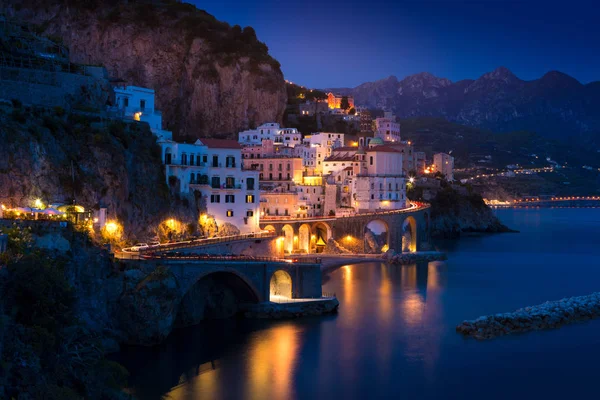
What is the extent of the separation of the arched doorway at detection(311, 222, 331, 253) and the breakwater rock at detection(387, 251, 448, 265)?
7095mm

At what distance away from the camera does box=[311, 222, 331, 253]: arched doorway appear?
230 feet

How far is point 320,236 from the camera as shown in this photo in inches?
2822

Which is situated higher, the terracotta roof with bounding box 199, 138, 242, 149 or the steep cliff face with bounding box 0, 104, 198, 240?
the terracotta roof with bounding box 199, 138, 242, 149

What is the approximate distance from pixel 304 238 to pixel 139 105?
75.5 feet

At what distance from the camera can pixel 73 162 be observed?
37969 millimetres

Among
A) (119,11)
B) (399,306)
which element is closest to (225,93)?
(119,11)

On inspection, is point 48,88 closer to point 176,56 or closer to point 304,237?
point 304,237

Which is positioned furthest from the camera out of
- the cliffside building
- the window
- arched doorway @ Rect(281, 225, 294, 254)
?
the cliffside building

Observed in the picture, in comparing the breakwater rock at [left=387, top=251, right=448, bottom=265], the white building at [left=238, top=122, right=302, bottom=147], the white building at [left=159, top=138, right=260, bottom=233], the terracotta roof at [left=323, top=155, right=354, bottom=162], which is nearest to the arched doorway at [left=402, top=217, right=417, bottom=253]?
the breakwater rock at [left=387, top=251, right=448, bottom=265]

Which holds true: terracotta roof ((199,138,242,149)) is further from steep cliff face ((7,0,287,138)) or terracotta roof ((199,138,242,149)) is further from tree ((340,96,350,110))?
tree ((340,96,350,110))

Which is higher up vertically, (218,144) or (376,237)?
(218,144)

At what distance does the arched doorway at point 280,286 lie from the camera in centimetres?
4234

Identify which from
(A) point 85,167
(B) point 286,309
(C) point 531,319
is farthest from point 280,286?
(C) point 531,319

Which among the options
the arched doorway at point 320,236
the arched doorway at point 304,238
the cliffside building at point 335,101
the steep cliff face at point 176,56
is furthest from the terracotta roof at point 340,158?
the cliffside building at point 335,101
